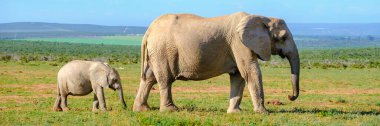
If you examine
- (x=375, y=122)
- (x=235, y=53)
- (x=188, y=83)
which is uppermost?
(x=235, y=53)

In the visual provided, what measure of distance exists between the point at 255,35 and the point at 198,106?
3893mm

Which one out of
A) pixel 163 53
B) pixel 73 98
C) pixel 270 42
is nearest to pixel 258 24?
pixel 270 42

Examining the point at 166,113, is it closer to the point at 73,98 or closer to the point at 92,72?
the point at 92,72

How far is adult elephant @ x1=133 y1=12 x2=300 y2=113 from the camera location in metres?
15.9

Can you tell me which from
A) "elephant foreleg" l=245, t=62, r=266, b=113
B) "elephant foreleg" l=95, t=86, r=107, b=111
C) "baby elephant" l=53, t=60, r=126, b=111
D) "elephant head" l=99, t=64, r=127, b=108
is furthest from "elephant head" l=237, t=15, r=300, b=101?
"elephant foreleg" l=95, t=86, r=107, b=111

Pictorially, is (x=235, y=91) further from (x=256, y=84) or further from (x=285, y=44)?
(x=285, y=44)

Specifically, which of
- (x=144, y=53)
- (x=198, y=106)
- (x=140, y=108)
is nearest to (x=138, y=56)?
(x=198, y=106)

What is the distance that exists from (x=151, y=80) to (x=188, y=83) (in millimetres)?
14063

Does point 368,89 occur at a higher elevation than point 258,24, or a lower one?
lower

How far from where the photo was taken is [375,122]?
14.1m

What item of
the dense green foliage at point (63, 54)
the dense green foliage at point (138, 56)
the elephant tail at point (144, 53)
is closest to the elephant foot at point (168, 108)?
the elephant tail at point (144, 53)

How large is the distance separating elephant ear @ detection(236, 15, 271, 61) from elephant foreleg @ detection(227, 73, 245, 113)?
3.15 feet

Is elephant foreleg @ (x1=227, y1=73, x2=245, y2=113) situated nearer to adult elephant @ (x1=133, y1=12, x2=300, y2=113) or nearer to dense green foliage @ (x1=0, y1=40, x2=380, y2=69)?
adult elephant @ (x1=133, y1=12, x2=300, y2=113)

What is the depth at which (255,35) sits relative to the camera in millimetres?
15898
